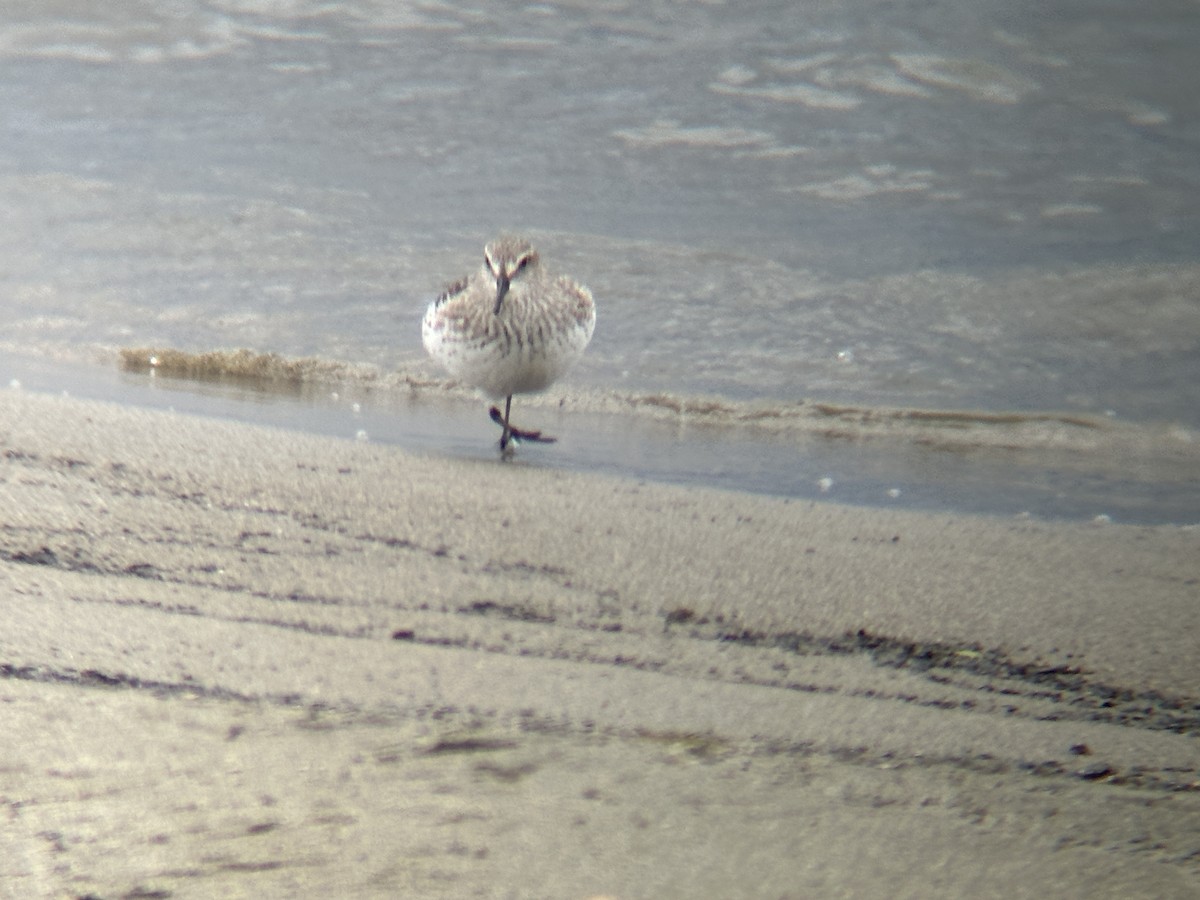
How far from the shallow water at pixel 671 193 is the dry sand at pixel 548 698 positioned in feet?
6.61

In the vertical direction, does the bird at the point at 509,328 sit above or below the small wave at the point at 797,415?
above

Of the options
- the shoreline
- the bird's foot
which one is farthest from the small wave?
the bird's foot

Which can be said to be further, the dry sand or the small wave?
the small wave

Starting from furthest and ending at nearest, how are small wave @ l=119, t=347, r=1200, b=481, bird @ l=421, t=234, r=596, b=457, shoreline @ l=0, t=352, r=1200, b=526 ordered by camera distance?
small wave @ l=119, t=347, r=1200, b=481, bird @ l=421, t=234, r=596, b=457, shoreline @ l=0, t=352, r=1200, b=526

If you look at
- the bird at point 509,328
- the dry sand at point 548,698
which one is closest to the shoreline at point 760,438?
the bird at point 509,328

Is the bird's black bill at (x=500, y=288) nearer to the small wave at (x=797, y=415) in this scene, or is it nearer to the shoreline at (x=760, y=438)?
the shoreline at (x=760, y=438)

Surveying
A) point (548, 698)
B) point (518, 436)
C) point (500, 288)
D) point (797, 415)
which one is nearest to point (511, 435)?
point (518, 436)

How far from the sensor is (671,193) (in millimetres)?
11852

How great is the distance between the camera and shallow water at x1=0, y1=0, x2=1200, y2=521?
800 cm

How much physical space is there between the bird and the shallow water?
380mm

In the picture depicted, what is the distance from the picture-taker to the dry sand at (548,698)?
1.62 metres

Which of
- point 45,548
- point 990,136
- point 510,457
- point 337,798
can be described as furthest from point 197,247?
point 337,798

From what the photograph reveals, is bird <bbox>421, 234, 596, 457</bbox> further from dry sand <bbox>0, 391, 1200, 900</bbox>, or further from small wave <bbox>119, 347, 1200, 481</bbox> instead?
dry sand <bbox>0, 391, 1200, 900</bbox>

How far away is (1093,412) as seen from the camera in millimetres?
7309
